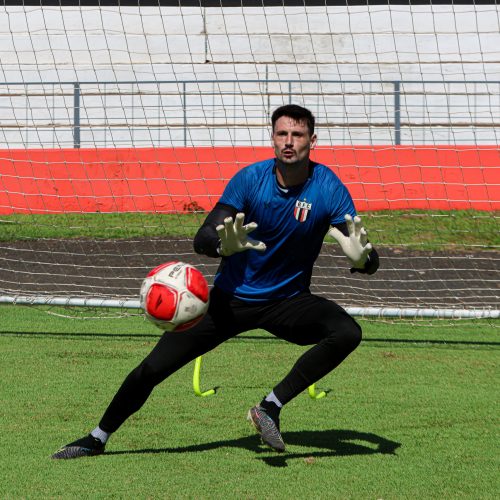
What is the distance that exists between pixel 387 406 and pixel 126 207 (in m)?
8.91

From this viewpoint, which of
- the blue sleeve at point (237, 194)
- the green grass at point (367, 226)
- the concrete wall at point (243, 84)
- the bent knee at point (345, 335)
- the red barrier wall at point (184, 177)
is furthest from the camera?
the concrete wall at point (243, 84)

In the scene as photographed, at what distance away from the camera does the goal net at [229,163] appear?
43.4 feet

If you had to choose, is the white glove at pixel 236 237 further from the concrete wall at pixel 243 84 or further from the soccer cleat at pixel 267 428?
the concrete wall at pixel 243 84

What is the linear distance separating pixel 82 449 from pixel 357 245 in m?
1.93

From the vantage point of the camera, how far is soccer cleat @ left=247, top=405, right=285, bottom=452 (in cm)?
603

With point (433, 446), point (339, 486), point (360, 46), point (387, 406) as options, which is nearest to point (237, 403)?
point (387, 406)

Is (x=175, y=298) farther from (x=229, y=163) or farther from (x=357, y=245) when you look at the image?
(x=229, y=163)

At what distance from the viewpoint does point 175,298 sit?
233 inches

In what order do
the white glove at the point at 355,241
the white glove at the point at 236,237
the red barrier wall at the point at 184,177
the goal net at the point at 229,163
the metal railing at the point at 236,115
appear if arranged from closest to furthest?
the white glove at the point at 236,237 < the white glove at the point at 355,241 < the goal net at the point at 229,163 < the red barrier wall at the point at 184,177 < the metal railing at the point at 236,115

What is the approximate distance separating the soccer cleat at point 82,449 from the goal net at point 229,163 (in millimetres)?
4272

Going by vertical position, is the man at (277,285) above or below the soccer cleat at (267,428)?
above

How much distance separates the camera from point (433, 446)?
21.7ft

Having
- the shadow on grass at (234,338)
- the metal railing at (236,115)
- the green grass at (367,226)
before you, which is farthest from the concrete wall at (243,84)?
the shadow on grass at (234,338)

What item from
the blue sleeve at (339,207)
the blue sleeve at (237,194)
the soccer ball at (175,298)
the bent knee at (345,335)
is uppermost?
the blue sleeve at (237,194)
